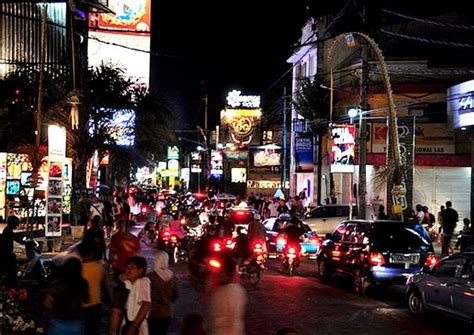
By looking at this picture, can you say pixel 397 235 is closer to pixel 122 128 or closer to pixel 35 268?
pixel 35 268

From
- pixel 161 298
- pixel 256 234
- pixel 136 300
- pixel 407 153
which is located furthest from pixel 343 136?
pixel 136 300

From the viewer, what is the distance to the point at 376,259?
17391 millimetres

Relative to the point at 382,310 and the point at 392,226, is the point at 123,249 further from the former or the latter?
the point at 392,226

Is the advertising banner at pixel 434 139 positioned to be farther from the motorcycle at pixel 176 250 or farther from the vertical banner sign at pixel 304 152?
the motorcycle at pixel 176 250

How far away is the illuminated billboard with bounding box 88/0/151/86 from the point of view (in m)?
51.2

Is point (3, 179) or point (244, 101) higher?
point (244, 101)

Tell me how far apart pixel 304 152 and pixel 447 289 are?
1311 inches

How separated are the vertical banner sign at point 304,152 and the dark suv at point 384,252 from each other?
26.9 metres

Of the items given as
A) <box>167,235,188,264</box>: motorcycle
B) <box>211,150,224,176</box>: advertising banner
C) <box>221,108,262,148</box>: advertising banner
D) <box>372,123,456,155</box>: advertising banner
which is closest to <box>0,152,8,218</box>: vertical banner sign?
<box>167,235,188,264</box>: motorcycle

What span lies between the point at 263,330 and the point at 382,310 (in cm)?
391

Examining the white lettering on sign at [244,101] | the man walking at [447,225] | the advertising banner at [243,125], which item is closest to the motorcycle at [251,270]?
the man walking at [447,225]

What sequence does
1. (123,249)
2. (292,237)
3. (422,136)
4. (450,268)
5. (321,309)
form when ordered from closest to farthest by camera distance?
(123,249)
(450,268)
(321,309)
(292,237)
(422,136)

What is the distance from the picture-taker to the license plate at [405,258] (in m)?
17.3

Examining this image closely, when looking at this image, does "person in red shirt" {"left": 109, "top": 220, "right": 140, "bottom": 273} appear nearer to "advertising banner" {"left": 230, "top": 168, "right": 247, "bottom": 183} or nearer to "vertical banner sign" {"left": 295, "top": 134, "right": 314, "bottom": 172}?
"vertical banner sign" {"left": 295, "top": 134, "right": 314, "bottom": 172}
